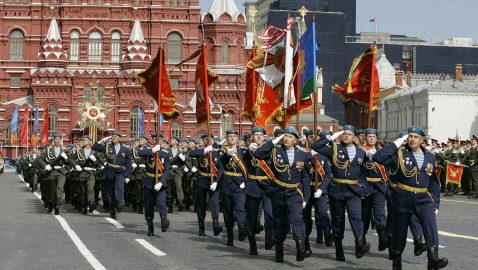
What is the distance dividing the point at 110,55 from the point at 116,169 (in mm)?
69160

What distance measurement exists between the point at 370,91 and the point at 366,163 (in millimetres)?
4009

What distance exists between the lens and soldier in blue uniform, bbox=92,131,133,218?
22.9 m

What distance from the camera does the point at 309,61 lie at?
20641 millimetres

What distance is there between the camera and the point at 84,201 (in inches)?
977

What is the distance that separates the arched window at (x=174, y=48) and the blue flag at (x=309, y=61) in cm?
7134

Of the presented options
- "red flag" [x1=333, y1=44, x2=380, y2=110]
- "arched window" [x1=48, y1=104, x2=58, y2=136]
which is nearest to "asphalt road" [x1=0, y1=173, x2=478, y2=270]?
"red flag" [x1=333, y1=44, x2=380, y2=110]

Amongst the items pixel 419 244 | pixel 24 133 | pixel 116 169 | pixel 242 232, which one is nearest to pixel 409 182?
Answer: pixel 419 244

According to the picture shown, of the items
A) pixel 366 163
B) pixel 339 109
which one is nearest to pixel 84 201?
pixel 366 163

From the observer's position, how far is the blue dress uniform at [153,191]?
1848 cm

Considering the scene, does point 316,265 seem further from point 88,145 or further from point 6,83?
point 6,83

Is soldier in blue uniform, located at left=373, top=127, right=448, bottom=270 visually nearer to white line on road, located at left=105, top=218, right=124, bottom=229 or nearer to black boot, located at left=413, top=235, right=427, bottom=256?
black boot, located at left=413, top=235, right=427, bottom=256

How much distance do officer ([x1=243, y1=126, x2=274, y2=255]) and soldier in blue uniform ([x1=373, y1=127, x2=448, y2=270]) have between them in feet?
8.44

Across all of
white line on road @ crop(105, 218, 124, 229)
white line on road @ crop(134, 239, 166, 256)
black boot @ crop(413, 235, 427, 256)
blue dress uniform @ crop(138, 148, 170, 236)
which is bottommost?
white line on road @ crop(105, 218, 124, 229)

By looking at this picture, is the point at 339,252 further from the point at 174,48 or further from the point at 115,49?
the point at 174,48
